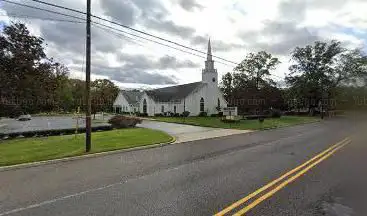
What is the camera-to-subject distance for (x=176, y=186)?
28.0 feet

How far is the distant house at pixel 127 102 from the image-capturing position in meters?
78.1

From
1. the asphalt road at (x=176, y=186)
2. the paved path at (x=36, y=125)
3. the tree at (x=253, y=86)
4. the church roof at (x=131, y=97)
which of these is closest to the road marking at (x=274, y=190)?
the asphalt road at (x=176, y=186)

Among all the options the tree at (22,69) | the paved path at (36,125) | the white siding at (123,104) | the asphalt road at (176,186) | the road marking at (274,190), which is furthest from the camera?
the white siding at (123,104)

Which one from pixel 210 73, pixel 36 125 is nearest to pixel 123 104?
pixel 210 73

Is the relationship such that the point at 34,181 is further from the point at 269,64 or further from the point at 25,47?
the point at 269,64

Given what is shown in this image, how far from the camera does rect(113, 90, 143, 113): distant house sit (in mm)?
78062

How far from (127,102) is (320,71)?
44.7m

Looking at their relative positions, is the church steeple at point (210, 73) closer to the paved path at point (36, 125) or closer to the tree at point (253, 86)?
the tree at point (253, 86)

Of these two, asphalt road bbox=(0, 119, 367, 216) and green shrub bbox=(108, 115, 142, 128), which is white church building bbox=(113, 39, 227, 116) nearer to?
green shrub bbox=(108, 115, 142, 128)

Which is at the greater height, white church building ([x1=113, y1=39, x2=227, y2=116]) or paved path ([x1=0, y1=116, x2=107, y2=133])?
white church building ([x1=113, y1=39, x2=227, y2=116])

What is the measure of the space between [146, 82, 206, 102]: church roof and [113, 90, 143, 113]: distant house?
23.3 feet

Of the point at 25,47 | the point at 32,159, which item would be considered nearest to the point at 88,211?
the point at 32,159

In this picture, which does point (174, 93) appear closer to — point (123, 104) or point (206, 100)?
point (206, 100)

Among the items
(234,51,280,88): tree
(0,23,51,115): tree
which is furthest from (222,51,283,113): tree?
(0,23,51,115): tree
